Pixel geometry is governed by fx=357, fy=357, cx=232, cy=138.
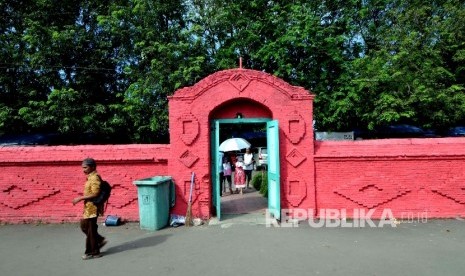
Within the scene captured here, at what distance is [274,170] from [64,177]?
5.58 metres

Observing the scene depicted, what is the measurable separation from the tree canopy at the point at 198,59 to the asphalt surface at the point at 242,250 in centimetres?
904

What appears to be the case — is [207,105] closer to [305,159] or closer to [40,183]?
[305,159]

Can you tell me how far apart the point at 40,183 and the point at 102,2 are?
45.0ft

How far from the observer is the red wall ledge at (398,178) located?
930 centimetres

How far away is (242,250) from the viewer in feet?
22.6

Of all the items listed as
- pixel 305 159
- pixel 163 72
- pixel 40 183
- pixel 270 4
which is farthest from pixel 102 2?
pixel 305 159

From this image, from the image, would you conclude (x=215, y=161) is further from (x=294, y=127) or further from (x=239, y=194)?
(x=239, y=194)

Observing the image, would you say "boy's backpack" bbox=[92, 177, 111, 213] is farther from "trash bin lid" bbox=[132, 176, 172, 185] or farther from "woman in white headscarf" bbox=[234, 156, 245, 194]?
"woman in white headscarf" bbox=[234, 156, 245, 194]

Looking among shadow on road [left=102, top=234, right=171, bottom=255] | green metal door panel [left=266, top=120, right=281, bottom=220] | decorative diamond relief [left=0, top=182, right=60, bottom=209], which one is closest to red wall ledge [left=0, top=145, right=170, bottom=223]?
decorative diamond relief [left=0, top=182, right=60, bottom=209]

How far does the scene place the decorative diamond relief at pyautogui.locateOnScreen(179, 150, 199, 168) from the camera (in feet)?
30.9

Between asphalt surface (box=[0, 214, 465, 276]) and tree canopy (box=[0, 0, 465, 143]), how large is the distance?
904 centimetres

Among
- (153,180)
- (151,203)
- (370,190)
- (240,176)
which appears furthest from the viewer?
(240,176)

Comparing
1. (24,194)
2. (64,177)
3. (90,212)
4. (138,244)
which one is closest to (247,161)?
(64,177)

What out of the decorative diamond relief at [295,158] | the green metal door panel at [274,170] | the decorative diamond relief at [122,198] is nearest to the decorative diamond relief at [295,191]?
the green metal door panel at [274,170]
